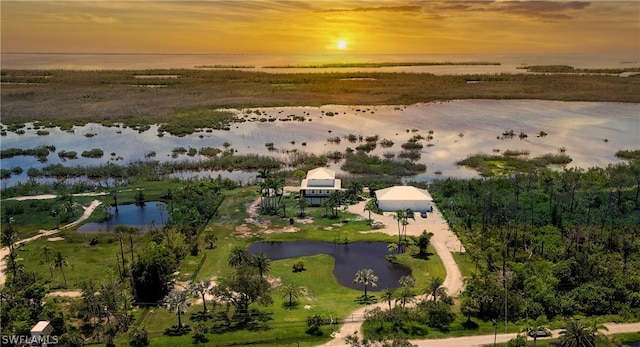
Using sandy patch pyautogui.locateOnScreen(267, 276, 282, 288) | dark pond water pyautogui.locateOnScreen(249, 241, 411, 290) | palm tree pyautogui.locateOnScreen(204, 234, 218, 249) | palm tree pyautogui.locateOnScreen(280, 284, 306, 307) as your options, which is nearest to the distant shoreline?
palm tree pyautogui.locateOnScreen(204, 234, 218, 249)

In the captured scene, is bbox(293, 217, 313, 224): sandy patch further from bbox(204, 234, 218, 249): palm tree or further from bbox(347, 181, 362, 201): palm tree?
bbox(204, 234, 218, 249): palm tree

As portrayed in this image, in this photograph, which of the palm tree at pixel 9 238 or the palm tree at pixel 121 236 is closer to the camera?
the palm tree at pixel 121 236

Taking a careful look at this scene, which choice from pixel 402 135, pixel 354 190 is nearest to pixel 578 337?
pixel 354 190

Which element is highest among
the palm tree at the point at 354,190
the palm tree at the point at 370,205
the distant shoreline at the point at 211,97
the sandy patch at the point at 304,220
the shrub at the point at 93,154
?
the distant shoreline at the point at 211,97

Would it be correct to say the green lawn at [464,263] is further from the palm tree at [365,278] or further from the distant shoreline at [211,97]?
the distant shoreline at [211,97]

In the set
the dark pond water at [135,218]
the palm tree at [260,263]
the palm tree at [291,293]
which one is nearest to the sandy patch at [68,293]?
the dark pond water at [135,218]

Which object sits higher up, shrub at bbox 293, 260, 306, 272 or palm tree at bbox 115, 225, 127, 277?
palm tree at bbox 115, 225, 127, 277

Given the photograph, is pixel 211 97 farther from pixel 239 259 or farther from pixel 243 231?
pixel 239 259
